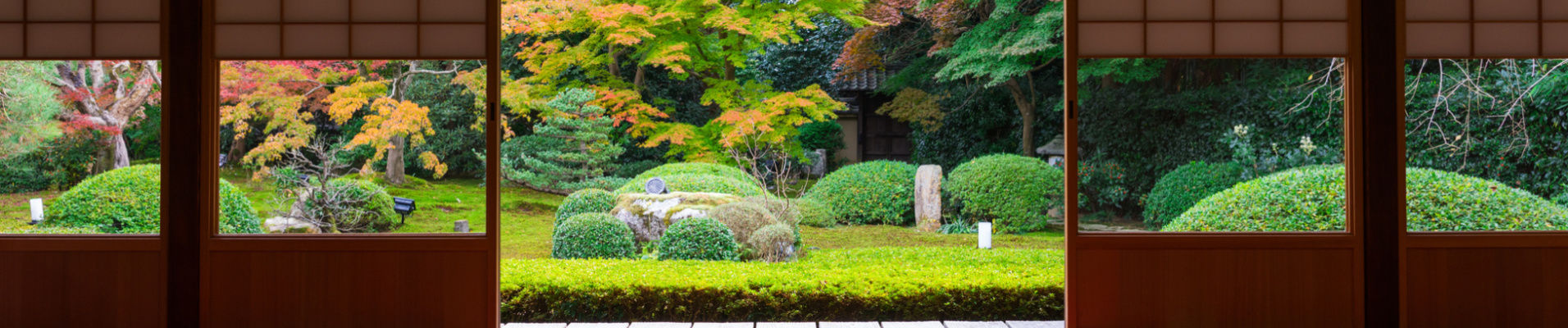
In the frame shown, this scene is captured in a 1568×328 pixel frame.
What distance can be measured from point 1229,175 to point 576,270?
557 centimetres

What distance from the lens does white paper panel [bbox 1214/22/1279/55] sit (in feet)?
8.80

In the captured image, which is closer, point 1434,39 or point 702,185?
point 1434,39

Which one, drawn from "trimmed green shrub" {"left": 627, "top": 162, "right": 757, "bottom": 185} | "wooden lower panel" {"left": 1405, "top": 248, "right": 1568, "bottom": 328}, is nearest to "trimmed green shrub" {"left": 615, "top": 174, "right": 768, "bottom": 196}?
"trimmed green shrub" {"left": 627, "top": 162, "right": 757, "bottom": 185}

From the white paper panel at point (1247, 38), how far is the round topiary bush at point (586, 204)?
13.5 feet

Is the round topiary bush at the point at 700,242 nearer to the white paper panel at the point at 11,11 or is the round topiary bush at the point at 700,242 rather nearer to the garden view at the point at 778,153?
the garden view at the point at 778,153

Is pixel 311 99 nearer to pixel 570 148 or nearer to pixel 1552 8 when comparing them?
pixel 570 148

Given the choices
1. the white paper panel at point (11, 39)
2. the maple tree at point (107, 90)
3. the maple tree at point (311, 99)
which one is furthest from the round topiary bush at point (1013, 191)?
the maple tree at point (107, 90)

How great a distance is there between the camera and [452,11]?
2.67 m

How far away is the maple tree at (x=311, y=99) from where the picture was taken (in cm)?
719

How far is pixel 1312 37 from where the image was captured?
2693mm

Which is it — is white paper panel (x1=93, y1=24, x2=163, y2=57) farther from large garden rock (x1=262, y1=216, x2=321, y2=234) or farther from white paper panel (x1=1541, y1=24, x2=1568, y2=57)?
white paper panel (x1=1541, y1=24, x2=1568, y2=57)

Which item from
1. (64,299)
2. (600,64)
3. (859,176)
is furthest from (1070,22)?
(600,64)

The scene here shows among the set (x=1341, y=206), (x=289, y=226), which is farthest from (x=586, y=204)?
(x=1341, y=206)

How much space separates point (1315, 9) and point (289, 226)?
6566mm
